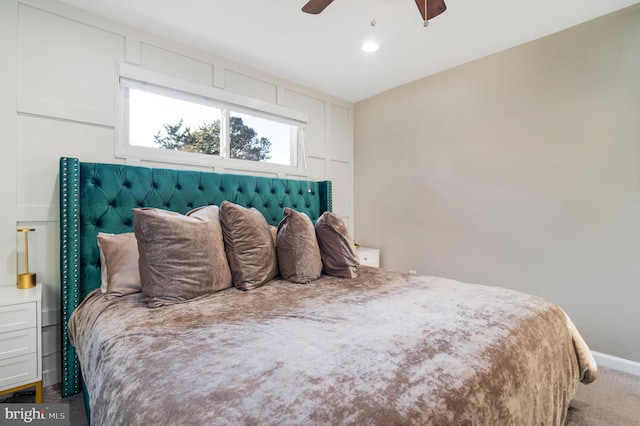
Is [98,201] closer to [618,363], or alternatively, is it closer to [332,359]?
[332,359]

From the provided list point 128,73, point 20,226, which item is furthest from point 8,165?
point 128,73

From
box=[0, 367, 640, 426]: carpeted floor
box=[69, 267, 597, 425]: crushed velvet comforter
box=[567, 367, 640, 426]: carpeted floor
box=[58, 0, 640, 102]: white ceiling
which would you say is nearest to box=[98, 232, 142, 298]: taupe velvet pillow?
box=[69, 267, 597, 425]: crushed velvet comforter

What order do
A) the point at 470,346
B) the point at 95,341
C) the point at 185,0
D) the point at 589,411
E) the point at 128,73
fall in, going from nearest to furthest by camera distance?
the point at 470,346 → the point at 95,341 → the point at 589,411 → the point at 185,0 → the point at 128,73

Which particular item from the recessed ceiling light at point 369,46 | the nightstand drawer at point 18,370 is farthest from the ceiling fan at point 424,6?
the nightstand drawer at point 18,370

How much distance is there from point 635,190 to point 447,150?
1352mm

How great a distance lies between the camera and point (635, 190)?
2002 mm

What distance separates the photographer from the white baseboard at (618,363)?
6.59 feet

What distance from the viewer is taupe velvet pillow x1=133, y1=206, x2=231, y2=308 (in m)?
1.46

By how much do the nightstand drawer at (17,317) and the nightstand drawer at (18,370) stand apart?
167 mm

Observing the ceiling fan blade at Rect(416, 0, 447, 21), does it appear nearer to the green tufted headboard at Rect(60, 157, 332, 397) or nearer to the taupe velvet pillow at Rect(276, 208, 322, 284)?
the taupe velvet pillow at Rect(276, 208, 322, 284)

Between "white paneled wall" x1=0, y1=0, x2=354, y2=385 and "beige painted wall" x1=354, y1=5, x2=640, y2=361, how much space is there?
2535 millimetres

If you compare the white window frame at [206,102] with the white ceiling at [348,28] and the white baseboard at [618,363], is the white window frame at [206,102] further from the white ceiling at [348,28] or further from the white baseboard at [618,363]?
the white baseboard at [618,363]

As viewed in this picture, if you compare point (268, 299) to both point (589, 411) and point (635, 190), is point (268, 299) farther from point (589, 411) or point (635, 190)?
point (635, 190)

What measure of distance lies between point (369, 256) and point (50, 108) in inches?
114
